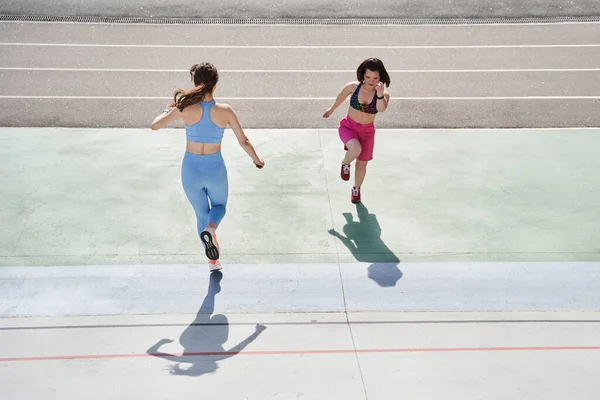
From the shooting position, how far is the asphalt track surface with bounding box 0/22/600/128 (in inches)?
482

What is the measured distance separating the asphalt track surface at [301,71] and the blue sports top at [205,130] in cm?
453

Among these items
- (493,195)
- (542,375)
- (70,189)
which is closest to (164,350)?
(542,375)

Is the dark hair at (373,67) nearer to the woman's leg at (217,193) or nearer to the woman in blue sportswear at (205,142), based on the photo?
the woman in blue sportswear at (205,142)

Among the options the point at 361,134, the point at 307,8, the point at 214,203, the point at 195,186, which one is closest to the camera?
the point at 195,186

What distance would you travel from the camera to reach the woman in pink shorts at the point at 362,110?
27.8 feet

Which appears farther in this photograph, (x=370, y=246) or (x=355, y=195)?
(x=355, y=195)

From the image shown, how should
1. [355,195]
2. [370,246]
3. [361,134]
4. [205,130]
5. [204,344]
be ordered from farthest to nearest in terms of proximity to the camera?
[355,195] < [361,134] < [370,246] < [205,130] < [204,344]

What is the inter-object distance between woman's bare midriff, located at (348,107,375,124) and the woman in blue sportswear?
1.84 metres

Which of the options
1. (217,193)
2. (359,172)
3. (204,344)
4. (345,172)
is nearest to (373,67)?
(359,172)

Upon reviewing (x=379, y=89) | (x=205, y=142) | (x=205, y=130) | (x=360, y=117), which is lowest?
(x=360, y=117)

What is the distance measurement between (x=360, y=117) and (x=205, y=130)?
224 cm

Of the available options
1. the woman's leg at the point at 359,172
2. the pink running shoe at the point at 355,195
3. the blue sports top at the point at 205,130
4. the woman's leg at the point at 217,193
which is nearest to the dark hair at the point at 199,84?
the blue sports top at the point at 205,130

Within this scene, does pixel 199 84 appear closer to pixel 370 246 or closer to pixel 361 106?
pixel 361 106

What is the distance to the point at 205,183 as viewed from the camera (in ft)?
24.3
